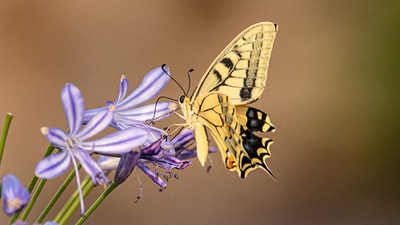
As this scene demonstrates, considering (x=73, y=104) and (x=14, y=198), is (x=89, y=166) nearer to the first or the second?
(x=73, y=104)

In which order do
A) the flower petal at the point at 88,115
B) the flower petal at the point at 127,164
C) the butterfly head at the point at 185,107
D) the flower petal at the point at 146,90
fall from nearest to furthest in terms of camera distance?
the flower petal at the point at 127,164 < the flower petal at the point at 88,115 < the flower petal at the point at 146,90 < the butterfly head at the point at 185,107

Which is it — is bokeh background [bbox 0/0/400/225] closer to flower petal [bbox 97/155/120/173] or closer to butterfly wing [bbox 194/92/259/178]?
butterfly wing [bbox 194/92/259/178]

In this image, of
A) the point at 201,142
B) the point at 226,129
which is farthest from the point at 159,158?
the point at 226,129

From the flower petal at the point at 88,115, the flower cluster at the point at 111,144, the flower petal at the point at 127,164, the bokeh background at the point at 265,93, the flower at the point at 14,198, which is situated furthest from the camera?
the bokeh background at the point at 265,93

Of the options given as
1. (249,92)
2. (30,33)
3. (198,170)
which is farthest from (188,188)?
(249,92)

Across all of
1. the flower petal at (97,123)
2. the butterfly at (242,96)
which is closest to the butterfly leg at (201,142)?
the butterfly at (242,96)

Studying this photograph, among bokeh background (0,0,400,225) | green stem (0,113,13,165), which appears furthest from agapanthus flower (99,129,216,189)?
bokeh background (0,0,400,225)

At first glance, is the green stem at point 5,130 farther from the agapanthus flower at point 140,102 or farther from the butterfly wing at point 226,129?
the butterfly wing at point 226,129
